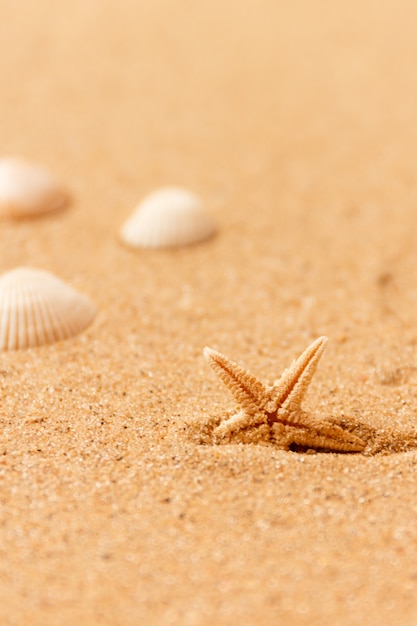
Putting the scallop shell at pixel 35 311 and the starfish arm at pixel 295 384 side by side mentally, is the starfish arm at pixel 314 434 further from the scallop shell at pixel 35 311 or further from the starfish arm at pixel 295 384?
the scallop shell at pixel 35 311

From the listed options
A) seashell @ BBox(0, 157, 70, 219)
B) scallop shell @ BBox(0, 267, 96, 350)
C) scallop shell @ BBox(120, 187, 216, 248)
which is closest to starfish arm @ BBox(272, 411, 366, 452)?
scallop shell @ BBox(0, 267, 96, 350)

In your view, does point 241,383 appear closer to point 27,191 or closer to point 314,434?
point 314,434

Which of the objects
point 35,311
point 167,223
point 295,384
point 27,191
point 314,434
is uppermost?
point 27,191

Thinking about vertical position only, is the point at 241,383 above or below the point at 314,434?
above

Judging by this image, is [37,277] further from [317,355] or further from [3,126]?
[3,126]

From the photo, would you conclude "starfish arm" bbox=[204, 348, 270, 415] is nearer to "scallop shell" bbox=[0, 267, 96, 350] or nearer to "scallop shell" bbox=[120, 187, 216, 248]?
"scallop shell" bbox=[0, 267, 96, 350]

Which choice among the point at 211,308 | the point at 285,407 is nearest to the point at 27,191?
the point at 211,308

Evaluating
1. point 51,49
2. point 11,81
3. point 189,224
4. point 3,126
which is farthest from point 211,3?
point 189,224

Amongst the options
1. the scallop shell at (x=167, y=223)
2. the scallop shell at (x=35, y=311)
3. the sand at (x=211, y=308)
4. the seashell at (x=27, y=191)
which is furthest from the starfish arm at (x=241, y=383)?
the seashell at (x=27, y=191)
